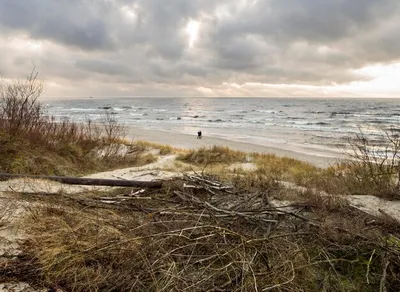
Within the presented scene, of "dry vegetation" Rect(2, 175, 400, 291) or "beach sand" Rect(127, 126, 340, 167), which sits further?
"beach sand" Rect(127, 126, 340, 167)

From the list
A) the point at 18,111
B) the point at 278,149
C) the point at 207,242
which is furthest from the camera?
the point at 278,149

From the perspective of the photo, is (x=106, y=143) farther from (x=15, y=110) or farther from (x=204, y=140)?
(x=204, y=140)

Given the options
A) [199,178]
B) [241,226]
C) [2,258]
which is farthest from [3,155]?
[241,226]

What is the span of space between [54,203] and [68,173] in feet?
17.7

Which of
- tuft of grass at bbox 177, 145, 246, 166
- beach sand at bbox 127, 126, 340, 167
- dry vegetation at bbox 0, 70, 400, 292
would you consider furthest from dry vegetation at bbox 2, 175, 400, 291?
beach sand at bbox 127, 126, 340, 167

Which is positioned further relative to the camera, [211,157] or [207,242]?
[211,157]

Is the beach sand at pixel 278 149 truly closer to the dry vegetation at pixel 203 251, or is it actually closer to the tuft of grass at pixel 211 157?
the tuft of grass at pixel 211 157

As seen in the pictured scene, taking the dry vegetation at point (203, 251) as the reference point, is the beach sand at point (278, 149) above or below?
below

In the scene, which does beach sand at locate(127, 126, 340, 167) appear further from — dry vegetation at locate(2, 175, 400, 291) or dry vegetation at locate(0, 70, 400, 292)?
dry vegetation at locate(2, 175, 400, 291)

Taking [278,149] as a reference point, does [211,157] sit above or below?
above

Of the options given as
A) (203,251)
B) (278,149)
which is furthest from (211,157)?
(203,251)

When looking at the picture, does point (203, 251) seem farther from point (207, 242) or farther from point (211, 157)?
point (211, 157)

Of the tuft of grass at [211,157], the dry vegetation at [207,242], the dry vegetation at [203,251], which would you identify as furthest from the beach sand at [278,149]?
the dry vegetation at [203,251]

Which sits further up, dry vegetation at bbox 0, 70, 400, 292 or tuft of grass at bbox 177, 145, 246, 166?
dry vegetation at bbox 0, 70, 400, 292
